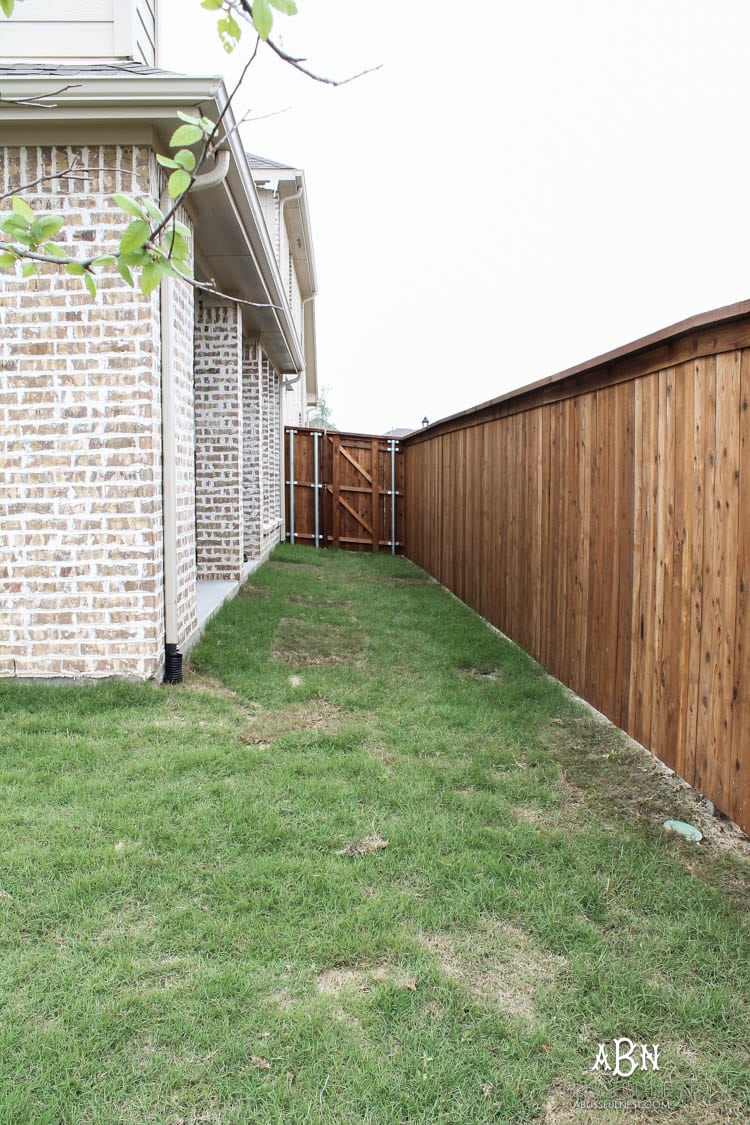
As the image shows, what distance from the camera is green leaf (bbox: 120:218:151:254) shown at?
1287 millimetres

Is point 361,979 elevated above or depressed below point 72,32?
below

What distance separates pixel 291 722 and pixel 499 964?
2.26 metres

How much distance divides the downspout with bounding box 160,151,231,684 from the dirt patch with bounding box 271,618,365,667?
3.09 feet

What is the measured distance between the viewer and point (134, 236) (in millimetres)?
1294

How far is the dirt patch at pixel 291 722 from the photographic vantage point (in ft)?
13.9

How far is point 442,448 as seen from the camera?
33.5 feet

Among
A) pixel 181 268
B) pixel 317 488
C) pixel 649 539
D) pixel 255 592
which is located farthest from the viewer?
pixel 317 488

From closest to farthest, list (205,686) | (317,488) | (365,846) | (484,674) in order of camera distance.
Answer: (365,846) < (205,686) < (484,674) < (317,488)

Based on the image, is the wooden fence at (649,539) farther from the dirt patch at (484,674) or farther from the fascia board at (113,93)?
the fascia board at (113,93)

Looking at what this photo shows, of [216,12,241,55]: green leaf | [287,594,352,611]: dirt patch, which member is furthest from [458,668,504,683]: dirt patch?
[216,12,241,55]: green leaf

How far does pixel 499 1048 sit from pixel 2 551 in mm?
3779

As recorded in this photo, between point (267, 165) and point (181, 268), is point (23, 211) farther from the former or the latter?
point (267, 165)

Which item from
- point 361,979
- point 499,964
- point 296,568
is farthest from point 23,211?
point 296,568

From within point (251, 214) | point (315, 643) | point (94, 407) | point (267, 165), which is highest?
point (267, 165)
